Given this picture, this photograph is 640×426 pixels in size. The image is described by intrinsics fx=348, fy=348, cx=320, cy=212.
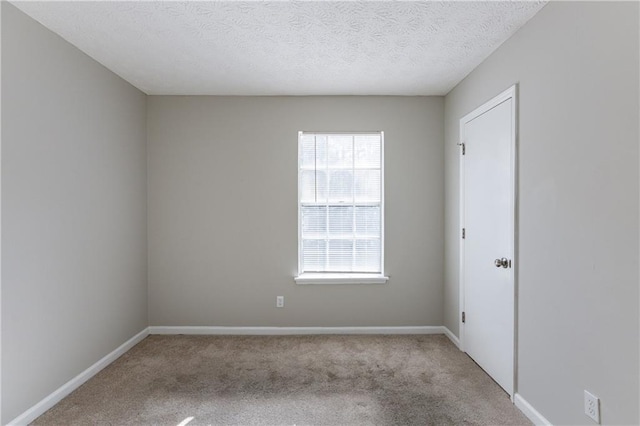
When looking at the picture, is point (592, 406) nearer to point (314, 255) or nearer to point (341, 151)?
point (314, 255)

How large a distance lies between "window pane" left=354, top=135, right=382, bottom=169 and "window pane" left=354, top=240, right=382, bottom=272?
87 cm

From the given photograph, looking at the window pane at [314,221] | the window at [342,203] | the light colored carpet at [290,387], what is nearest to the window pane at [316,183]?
the window at [342,203]

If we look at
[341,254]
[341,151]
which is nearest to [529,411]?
[341,254]

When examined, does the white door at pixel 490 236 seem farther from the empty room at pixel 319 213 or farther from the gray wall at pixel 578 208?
the gray wall at pixel 578 208

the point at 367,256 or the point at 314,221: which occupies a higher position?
the point at 314,221

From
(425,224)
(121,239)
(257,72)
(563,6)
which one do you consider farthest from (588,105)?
(121,239)

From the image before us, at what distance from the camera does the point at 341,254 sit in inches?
154

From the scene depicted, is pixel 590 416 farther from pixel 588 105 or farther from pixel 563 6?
pixel 563 6

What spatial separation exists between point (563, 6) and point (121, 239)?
3.84 meters

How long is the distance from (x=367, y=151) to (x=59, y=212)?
2.87 meters

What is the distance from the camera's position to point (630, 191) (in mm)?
1562

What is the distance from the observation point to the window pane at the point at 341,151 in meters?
3.90

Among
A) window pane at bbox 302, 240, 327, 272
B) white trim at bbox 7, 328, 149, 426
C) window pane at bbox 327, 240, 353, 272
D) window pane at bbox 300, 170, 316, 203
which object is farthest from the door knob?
white trim at bbox 7, 328, 149, 426

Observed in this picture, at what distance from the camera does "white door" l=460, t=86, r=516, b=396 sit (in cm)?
253
